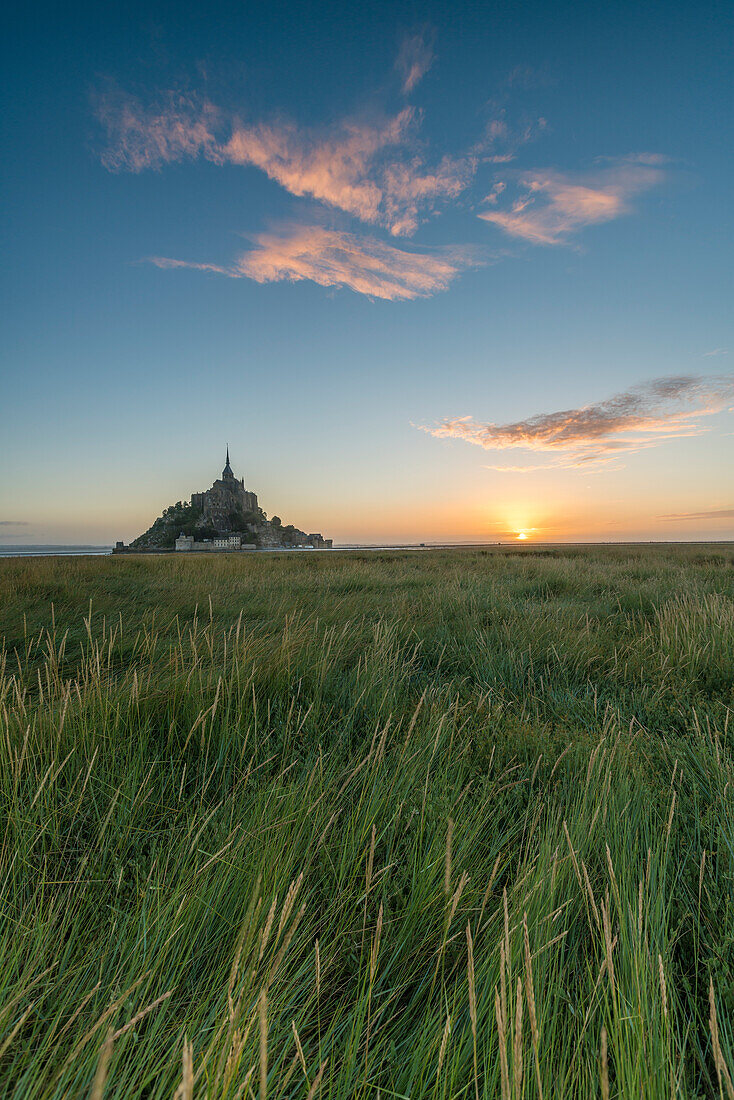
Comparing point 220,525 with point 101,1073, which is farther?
point 220,525

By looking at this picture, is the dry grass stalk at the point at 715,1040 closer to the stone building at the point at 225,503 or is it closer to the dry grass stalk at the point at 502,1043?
the dry grass stalk at the point at 502,1043

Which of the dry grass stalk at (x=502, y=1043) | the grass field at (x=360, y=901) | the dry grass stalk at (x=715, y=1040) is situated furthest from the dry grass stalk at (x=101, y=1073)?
the dry grass stalk at (x=715, y=1040)

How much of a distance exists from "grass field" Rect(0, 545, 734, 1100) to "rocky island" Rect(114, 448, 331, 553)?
13473 centimetres

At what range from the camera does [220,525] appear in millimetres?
144875

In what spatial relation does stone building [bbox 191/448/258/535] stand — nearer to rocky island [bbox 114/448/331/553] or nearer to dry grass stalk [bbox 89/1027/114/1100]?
rocky island [bbox 114/448/331/553]

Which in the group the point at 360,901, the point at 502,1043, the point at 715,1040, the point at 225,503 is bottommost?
the point at 360,901

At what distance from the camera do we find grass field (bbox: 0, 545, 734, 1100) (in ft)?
3.17

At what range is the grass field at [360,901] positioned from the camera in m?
0.97

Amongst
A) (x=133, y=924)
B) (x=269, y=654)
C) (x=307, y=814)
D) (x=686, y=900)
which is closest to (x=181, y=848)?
(x=133, y=924)

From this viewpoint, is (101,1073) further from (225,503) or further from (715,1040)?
(225,503)

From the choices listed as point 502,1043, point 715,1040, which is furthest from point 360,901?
point 715,1040

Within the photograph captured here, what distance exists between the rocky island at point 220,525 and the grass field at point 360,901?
13473cm

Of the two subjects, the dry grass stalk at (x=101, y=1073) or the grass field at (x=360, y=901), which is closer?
the dry grass stalk at (x=101, y=1073)

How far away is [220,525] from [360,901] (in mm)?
150488
